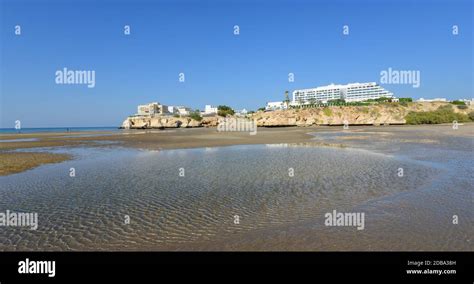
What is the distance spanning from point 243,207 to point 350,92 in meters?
181

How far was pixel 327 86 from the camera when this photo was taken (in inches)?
7402

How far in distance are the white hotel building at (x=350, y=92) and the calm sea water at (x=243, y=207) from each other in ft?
459

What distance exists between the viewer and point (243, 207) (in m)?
8.07

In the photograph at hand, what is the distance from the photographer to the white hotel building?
6261 inches

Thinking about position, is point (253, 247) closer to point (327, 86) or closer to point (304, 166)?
point (304, 166)

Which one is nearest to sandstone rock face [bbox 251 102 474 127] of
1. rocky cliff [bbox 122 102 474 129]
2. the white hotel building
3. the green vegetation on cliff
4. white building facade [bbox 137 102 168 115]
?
rocky cliff [bbox 122 102 474 129]

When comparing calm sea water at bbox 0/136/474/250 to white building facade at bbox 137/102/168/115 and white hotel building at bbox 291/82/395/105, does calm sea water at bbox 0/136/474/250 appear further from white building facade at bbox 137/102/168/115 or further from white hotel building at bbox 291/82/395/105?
white building facade at bbox 137/102/168/115

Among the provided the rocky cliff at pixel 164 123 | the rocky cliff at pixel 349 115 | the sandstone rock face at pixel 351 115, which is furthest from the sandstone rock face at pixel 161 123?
the sandstone rock face at pixel 351 115

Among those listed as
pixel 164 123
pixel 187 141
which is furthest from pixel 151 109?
pixel 187 141

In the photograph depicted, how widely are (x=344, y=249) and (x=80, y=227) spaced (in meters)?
6.11

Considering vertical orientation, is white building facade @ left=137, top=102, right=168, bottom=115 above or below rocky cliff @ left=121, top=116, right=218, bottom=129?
above

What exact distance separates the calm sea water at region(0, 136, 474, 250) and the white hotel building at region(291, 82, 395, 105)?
13975 cm

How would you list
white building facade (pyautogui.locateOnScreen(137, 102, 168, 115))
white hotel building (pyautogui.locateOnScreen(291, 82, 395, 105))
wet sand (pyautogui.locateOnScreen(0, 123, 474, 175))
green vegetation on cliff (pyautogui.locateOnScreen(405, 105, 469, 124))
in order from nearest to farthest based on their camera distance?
wet sand (pyautogui.locateOnScreen(0, 123, 474, 175)), green vegetation on cliff (pyautogui.locateOnScreen(405, 105, 469, 124)), white hotel building (pyautogui.locateOnScreen(291, 82, 395, 105)), white building facade (pyautogui.locateOnScreen(137, 102, 168, 115))
